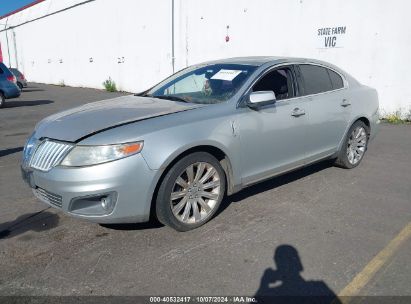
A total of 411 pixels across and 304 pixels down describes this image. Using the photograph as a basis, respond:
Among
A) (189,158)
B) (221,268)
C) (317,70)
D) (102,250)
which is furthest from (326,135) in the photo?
Result: (102,250)

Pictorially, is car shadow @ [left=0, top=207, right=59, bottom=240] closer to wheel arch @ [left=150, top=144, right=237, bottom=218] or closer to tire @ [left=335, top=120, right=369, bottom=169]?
wheel arch @ [left=150, top=144, right=237, bottom=218]

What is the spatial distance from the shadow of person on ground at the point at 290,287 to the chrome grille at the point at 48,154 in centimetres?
193

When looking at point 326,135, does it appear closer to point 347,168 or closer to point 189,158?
point 347,168

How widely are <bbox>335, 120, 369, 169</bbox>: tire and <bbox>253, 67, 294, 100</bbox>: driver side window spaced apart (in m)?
1.38

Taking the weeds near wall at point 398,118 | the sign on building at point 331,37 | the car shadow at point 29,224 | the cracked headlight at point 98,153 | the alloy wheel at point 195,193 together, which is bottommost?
the car shadow at point 29,224

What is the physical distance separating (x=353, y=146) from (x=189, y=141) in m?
3.15

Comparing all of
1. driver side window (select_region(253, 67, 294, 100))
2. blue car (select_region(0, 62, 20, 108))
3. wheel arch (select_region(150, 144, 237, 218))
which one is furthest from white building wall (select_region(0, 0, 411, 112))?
wheel arch (select_region(150, 144, 237, 218))

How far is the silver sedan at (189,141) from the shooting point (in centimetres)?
332

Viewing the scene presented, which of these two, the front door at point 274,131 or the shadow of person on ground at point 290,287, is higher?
the front door at point 274,131

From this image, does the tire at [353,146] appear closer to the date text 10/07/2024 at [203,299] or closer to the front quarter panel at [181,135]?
the front quarter panel at [181,135]

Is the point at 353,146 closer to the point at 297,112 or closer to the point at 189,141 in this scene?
the point at 297,112

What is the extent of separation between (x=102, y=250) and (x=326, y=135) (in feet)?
10.2

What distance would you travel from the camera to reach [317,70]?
518cm

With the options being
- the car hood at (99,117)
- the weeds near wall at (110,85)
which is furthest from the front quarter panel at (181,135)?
the weeds near wall at (110,85)
